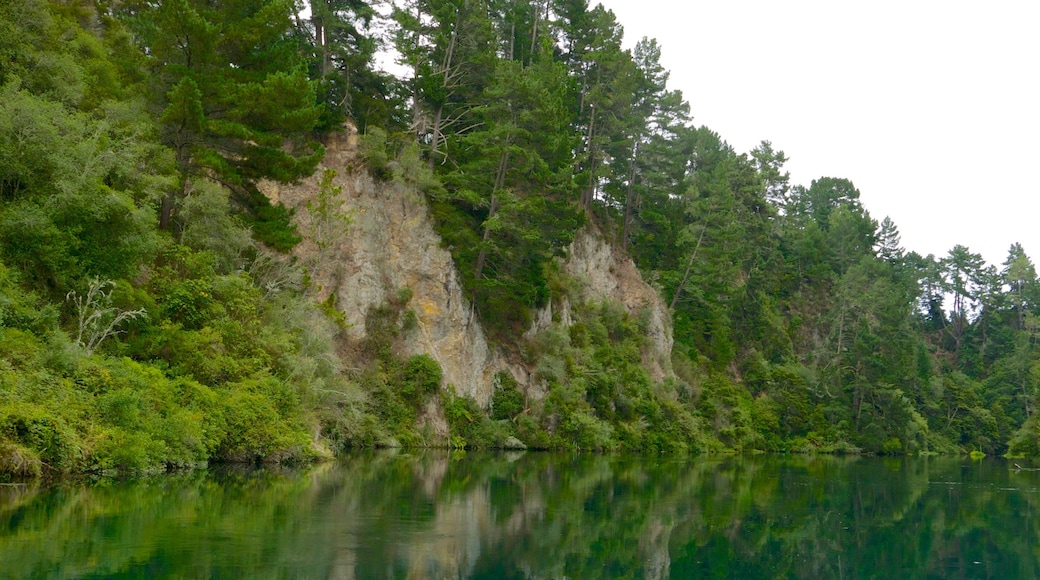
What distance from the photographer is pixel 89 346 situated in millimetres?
22219

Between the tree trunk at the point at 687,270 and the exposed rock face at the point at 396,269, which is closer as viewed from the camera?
the exposed rock face at the point at 396,269

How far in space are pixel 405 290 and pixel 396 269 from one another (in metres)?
1.52

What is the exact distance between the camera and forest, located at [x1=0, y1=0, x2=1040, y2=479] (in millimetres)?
23672

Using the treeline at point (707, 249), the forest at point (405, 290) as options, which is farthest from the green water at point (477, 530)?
the treeline at point (707, 249)

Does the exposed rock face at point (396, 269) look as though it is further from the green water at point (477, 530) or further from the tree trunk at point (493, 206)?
the green water at point (477, 530)

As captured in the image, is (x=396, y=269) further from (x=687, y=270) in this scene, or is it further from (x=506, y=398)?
(x=687, y=270)

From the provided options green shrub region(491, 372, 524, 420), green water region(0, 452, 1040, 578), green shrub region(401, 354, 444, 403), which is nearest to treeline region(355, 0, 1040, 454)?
green shrub region(491, 372, 524, 420)

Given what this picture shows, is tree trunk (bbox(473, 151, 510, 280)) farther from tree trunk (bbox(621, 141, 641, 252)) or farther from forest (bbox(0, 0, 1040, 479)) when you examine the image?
tree trunk (bbox(621, 141, 641, 252))

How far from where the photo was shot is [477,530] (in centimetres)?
1528

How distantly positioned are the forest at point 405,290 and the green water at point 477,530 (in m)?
3.79

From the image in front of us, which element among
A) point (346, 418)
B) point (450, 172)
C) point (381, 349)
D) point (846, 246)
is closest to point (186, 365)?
point (346, 418)

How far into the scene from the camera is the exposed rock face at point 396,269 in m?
43.2

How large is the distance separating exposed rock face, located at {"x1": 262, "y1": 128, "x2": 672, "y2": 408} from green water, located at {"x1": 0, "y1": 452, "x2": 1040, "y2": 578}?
17287mm

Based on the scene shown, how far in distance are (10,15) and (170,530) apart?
22.5 meters
